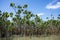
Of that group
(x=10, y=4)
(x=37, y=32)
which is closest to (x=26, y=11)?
(x=10, y=4)

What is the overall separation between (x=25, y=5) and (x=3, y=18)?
4.18 meters

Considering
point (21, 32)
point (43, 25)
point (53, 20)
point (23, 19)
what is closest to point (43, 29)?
point (43, 25)

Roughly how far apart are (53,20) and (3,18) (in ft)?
47.4

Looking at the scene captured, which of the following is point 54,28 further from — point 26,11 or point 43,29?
point 26,11

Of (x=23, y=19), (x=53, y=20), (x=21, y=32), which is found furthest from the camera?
(x=53, y=20)

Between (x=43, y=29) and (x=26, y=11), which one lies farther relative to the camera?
(x=43, y=29)

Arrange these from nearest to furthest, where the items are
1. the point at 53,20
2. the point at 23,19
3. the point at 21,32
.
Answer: the point at 23,19
the point at 21,32
the point at 53,20

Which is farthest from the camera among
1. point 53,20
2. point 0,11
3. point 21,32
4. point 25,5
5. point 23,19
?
point 53,20

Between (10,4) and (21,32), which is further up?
(10,4)

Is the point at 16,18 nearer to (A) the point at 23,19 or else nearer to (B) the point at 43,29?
(A) the point at 23,19

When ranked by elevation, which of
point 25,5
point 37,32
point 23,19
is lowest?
point 37,32

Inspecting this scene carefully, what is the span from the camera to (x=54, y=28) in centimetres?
3591

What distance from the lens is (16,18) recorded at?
26203 millimetres

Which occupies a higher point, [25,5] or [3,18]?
[25,5]
